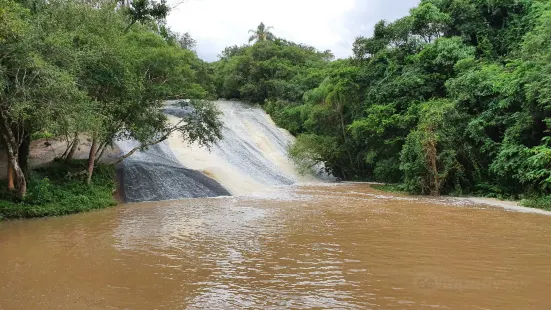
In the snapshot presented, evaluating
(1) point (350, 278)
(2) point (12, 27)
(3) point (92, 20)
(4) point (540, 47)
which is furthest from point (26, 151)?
(4) point (540, 47)

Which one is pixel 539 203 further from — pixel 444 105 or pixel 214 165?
pixel 214 165

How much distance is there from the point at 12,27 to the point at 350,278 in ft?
34.9

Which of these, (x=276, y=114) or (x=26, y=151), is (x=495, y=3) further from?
(x=26, y=151)

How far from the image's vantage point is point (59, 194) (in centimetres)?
1662

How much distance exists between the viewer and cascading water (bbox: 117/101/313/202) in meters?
21.1

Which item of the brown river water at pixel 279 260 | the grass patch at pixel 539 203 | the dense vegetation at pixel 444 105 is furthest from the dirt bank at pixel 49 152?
the grass patch at pixel 539 203

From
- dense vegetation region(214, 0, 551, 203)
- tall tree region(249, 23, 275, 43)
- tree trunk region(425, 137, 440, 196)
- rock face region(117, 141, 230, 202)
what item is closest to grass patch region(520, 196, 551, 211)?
dense vegetation region(214, 0, 551, 203)

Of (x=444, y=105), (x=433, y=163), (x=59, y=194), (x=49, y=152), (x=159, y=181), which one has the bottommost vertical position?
(x=59, y=194)

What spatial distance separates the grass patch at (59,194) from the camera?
14.6 meters

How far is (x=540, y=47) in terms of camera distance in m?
18.4

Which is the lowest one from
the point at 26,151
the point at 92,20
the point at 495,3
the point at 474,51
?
the point at 26,151

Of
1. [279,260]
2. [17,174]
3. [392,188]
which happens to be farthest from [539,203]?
[17,174]

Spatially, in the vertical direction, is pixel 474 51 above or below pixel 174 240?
above

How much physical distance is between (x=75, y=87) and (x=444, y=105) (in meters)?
16.5
